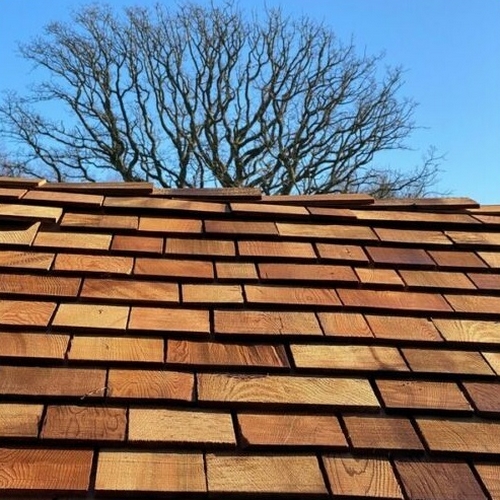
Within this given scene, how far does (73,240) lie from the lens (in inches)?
64.6

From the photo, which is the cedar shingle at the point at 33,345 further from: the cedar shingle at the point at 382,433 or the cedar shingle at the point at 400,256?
the cedar shingle at the point at 400,256

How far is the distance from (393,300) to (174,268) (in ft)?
1.90

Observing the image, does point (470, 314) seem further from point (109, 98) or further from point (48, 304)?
point (109, 98)

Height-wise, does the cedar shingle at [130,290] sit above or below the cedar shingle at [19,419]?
above

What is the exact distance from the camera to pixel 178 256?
162cm

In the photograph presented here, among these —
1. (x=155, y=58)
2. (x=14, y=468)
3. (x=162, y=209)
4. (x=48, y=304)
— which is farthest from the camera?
(x=155, y=58)

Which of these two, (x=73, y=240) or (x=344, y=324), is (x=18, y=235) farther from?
(x=344, y=324)

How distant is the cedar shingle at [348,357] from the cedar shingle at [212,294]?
8.6 inches

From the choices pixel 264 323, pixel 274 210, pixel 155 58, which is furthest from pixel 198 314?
pixel 155 58

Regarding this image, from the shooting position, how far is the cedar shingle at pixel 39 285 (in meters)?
1.43

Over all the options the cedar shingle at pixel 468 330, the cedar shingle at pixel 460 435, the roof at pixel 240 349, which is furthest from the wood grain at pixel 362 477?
the cedar shingle at pixel 468 330

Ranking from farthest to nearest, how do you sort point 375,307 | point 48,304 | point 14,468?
point 375,307 → point 48,304 → point 14,468

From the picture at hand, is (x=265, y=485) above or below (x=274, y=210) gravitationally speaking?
below

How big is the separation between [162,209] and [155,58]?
45.2 ft
